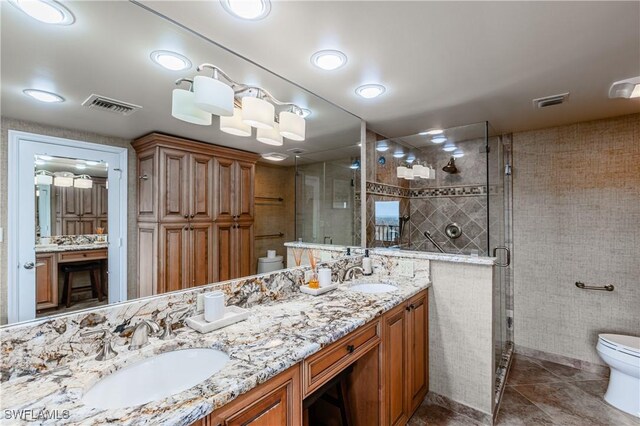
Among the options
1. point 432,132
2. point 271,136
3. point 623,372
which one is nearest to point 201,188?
point 271,136

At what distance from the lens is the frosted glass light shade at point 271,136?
5.15ft

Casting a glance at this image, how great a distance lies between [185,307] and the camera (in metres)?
1.25

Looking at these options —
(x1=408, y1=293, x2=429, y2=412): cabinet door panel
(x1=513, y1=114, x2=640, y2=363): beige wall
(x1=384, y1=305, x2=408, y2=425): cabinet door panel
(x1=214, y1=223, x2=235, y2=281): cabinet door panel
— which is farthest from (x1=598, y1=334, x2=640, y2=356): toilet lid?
(x1=214, y1=223, x2=235, y2=281): cabinet door panel

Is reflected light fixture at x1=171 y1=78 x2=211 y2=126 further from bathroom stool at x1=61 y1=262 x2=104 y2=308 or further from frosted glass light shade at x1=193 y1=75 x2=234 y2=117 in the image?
bathroom stool at x1=61 y1=262 x2=104 y2=308

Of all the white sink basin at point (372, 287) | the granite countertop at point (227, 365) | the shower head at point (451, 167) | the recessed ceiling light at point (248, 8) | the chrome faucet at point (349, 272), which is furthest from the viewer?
the shower head at point (451, 167)

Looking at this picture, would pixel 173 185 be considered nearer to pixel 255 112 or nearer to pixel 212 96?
pixel 212 96

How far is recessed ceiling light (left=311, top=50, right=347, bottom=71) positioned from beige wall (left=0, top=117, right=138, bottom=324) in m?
1.02

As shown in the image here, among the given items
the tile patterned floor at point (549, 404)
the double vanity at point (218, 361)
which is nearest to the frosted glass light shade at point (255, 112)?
the double vanity at point (218, 361)

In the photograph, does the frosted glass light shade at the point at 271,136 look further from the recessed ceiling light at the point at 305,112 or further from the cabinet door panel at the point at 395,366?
the cabinet door panel at the point at 395,366

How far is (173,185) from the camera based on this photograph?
121cm

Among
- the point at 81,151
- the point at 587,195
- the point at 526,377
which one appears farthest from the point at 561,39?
the point at 526,377

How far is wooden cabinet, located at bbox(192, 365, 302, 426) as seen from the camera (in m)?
0.80

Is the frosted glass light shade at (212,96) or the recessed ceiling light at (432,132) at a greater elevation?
the recessed ceiling light at (432,132)

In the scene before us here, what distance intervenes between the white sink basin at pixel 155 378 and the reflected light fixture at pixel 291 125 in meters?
1.23
